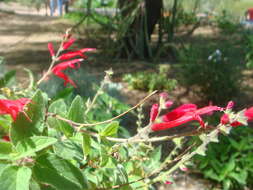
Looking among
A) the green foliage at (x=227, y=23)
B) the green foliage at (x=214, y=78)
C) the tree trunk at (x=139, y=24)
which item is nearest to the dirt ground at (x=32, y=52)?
the green foliage at (x=214, y=78)

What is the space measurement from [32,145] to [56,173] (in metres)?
0.05

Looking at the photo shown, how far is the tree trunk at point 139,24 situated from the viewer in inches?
242

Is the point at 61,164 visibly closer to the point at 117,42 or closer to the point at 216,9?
the point at 117,42

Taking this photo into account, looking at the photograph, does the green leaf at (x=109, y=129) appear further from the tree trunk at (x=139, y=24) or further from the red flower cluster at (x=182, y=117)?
the tree trunk at (x=139, y=24)

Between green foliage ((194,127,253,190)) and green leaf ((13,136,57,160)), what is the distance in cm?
212

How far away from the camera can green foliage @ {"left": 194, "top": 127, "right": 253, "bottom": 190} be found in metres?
2.52

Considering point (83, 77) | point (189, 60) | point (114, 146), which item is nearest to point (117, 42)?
point (189, 60)

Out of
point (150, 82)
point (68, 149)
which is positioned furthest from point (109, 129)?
point (150, 82)

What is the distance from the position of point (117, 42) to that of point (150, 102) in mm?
2351

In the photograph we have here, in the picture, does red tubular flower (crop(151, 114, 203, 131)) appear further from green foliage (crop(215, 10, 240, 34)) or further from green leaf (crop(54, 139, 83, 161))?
green foliage (crop(215, 10, 240, 34))

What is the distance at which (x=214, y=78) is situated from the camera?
428 cm

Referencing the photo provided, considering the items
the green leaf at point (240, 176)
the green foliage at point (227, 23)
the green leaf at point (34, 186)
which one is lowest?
the green foliage at point (227, 23)

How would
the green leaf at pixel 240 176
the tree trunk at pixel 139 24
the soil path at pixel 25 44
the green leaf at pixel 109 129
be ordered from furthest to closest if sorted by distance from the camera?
the tree trunk at pixel 139 24
the soil path at pixel 25 44
the green leaf at pixel 240 176
the green leaf at pixel 109 129

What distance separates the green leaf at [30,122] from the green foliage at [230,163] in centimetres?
210
